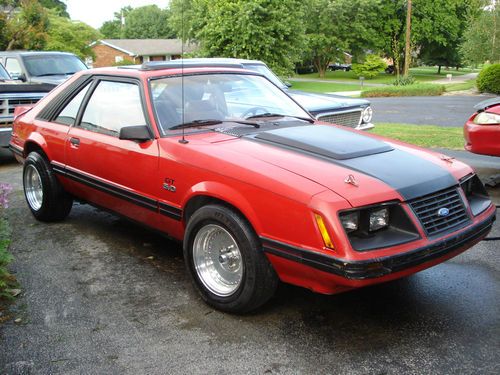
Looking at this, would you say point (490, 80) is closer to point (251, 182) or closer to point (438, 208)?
point (438, 208)

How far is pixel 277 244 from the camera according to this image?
3.27 meters

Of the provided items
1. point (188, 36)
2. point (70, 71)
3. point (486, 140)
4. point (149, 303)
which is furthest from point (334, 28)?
point (149, 303)

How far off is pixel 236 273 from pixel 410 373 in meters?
1.27

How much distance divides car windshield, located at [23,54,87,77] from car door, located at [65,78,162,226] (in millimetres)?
8615

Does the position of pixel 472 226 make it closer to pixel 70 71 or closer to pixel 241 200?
pixel 241 200

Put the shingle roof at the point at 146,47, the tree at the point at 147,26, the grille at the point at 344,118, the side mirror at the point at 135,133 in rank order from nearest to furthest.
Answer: the side mirror at the point at 135,133
the grille at the point at 344,118
the shingle roof at the point at 146,47
the tree at the point at 147,26

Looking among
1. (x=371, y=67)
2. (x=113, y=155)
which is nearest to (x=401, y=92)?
(x=113, y=155)

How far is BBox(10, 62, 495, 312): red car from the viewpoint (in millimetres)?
3156

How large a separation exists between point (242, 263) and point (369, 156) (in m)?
1.13

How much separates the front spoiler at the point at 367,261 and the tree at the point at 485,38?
33.2 metres

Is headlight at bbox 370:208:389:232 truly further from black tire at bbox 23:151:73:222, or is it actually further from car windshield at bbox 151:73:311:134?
black tire at bbox 23:151:73:222

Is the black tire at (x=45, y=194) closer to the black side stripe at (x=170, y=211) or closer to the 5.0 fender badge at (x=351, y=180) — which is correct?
the black side stripe at (x=170, y=211)

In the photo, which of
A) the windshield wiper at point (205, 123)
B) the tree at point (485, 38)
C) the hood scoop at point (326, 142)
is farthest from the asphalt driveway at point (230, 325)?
the tree at point (485, 38)

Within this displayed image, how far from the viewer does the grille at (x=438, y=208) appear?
332cm
